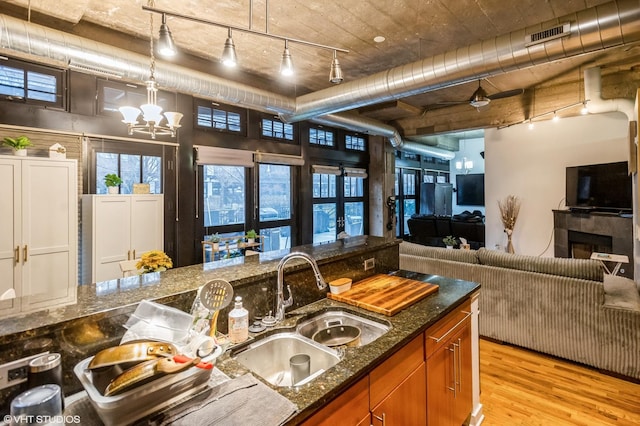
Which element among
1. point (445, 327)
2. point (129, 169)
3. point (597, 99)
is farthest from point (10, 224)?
point (597, 99)

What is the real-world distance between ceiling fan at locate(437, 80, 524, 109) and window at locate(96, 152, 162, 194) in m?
4.35

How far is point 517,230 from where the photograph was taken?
5.89 m

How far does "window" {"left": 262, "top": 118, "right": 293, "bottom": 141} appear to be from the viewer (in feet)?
18.1

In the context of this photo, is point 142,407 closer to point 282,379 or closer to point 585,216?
point 282,379

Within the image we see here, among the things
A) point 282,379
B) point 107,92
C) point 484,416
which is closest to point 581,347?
point 484,416

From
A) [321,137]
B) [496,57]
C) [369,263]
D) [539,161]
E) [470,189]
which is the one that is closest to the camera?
[369,263]

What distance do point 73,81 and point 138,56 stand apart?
1206 mm

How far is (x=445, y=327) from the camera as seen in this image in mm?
1803

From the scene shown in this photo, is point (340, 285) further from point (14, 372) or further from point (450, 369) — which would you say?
point (14, 372)

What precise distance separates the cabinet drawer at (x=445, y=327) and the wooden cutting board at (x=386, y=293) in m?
0.18

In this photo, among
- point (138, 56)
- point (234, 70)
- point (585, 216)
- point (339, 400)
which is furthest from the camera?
point (585, 216)

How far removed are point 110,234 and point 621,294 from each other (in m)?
5.04

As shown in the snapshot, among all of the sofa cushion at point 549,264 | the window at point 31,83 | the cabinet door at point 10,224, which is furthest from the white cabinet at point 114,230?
the sofa cushion at point 549,264

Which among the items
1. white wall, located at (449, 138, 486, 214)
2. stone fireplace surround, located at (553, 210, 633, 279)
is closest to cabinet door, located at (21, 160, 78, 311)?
stone fireplace surround, located at (553, 210, 633, 279)
